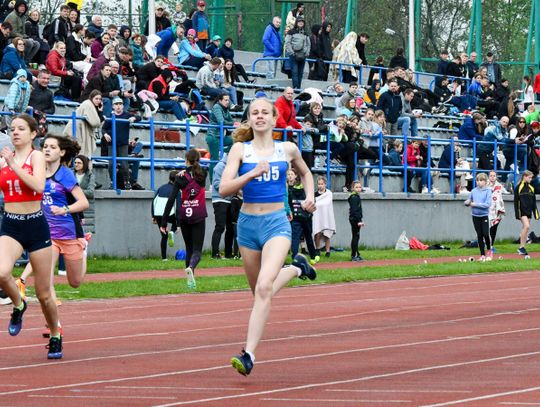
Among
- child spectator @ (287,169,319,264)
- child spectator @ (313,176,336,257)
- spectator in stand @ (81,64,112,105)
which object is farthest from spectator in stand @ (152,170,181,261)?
child spectator @ (313,176,336,257)

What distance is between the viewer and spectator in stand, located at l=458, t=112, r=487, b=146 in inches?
1516

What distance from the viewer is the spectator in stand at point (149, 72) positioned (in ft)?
98.0

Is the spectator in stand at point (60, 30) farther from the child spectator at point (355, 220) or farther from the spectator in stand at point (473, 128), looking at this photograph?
the spectator in stand at point (473, 128)

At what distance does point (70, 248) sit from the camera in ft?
47.5

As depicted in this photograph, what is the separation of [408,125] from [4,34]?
38.9 feet

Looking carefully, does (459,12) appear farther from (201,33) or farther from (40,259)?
(40,259)

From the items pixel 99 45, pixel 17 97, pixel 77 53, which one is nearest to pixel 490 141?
pixel 99 45

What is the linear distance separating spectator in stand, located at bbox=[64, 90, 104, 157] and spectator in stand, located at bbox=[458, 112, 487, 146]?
608 inches

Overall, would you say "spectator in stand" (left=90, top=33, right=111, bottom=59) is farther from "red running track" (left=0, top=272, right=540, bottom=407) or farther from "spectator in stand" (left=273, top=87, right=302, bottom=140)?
"red running track" (left=0, top=272, right=540, bottom=407)

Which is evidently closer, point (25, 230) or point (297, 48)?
point (25, 230)

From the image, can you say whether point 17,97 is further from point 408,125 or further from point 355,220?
point 408,125

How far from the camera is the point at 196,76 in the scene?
107 ft

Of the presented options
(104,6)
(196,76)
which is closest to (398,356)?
(196,76)

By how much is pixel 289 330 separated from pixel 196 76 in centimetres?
1869
